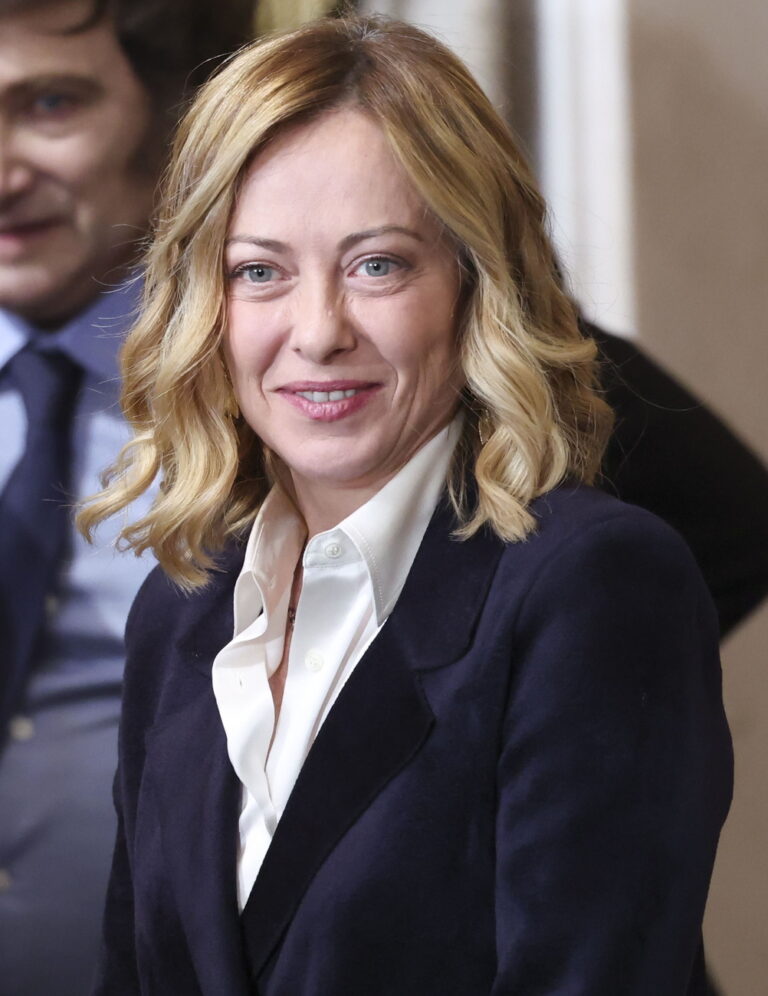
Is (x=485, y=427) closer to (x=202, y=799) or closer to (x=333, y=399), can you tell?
(x=333, y=399)

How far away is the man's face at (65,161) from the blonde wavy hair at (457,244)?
43 centimetres

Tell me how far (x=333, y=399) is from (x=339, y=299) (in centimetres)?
10

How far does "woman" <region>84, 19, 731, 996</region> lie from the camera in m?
1.08

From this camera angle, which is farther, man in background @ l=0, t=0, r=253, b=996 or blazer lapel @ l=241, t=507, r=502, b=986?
man in background @ l=0, t=0, r=253, b=996

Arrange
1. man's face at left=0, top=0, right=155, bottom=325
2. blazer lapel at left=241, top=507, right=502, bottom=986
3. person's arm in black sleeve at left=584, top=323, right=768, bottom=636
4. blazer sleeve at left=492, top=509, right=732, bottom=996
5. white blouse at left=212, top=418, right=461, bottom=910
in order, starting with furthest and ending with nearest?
person's arm in black sleeve at left=584, top=323, right=768, bottom=636
man's face at left=0, top=0, right=155, bottom=325
white blouse at left=212, top=418, right=461, bottom=910
blazer lapel at left=241, top=507, right=502, bottom=986
blazer sleeve at left=492, top=509, right=732, bottom=996

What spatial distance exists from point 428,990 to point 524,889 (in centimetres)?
15

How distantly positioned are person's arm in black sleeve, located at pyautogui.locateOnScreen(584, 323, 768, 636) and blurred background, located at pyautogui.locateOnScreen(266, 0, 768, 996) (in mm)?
29

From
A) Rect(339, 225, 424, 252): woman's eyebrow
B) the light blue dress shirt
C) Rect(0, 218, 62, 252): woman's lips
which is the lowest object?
the light blue dress shirt

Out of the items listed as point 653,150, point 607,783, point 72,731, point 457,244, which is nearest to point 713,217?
point 653,150

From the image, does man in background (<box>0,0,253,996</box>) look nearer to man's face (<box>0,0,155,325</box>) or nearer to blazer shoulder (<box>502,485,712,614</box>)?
man's face (<box>0,0,155,325</box>)

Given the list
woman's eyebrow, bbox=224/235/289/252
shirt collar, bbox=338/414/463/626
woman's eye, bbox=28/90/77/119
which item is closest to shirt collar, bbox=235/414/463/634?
shirt collar, bbox=338/414/463/626

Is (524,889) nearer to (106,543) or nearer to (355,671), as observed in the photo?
(355,671)

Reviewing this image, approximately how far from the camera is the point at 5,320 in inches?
71.4

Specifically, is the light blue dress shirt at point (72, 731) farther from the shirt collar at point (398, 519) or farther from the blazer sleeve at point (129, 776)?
the shirt collar at point (398, 519)
